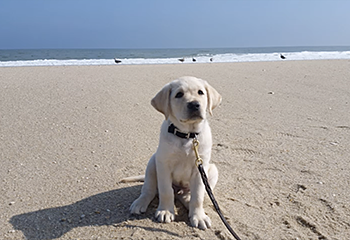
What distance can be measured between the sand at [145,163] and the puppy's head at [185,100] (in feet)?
3.19

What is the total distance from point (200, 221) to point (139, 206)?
60cm

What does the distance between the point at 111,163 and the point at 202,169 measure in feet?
6.27

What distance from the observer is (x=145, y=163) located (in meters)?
4.43

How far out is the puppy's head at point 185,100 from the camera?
280cm

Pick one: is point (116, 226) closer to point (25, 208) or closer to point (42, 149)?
point (25, 208)

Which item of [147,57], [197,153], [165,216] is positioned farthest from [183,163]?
[147,57]

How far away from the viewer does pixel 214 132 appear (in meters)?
5.70

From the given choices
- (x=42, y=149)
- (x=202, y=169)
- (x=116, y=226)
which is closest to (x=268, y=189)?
(x=202, y=169)

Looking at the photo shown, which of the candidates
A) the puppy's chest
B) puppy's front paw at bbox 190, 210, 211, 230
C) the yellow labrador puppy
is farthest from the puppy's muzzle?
puppy's front paw at bbox 190, 210, 211, 230

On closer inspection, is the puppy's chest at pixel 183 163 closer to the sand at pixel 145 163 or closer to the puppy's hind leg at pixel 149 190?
the puppy's hind leg at pixel 149 190

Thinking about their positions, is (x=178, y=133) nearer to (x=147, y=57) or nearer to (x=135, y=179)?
(x=135, y=179)

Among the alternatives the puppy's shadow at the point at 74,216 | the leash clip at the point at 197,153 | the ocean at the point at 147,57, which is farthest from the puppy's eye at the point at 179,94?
the ocean at the point at 147,57

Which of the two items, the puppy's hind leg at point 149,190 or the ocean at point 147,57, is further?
the ocean at point 147,57

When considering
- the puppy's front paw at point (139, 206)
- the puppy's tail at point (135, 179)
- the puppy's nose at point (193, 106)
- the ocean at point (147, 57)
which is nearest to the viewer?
the puppy's nose at point (193, 106)
